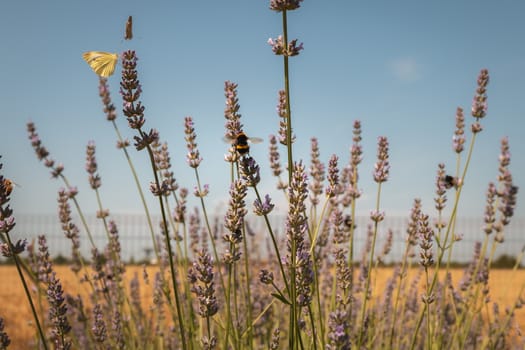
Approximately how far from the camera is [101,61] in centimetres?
212

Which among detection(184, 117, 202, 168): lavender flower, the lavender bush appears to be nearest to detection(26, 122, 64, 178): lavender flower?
the lavender bush

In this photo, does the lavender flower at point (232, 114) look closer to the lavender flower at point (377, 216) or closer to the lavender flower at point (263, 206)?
the lavender flower at point (263, 206)

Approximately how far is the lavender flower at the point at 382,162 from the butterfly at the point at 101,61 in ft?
4.93

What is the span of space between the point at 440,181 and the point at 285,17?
1.88m

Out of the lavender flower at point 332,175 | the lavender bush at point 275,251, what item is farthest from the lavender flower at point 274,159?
the lavender flower at point 332,175

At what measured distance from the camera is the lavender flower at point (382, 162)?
9.39 ft

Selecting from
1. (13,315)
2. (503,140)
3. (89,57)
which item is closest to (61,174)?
(89,57)

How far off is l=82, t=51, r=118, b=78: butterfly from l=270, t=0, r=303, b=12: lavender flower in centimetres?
74

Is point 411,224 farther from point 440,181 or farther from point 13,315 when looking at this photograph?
point 13,315

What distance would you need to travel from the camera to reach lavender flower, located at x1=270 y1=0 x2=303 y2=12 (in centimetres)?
168

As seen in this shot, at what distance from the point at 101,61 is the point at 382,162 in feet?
5.28

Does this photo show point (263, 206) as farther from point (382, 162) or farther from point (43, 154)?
point (43, 154)

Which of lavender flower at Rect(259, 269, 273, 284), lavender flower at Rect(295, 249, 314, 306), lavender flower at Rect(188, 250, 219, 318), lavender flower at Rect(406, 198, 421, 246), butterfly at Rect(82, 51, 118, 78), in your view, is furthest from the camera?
lavender flower at Rect(406, 198, 421, 246)

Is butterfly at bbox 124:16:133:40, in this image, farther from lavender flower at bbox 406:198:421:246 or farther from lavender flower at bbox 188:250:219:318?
lavender flower at bbox 406:198:421:246
